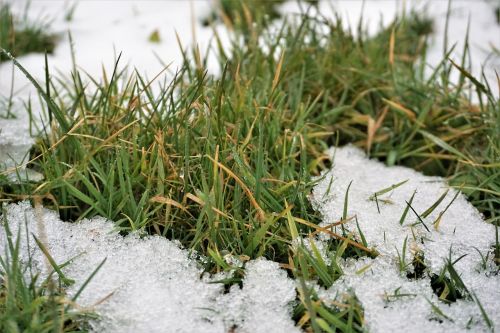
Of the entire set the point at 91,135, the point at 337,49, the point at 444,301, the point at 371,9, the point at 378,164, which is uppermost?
the point at 371,9

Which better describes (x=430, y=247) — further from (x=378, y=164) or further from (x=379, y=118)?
(x=379, y=118)

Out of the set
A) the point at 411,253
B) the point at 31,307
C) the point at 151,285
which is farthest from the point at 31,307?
the point at 411,253

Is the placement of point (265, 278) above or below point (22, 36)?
below

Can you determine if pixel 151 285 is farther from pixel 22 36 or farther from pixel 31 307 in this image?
pixel 22 36

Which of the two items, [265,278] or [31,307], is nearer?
[31,307]

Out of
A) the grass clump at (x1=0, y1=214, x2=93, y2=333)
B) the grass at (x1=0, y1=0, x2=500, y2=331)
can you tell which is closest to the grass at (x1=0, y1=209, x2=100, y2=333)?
the grass clump at (x1=0, y1=214, x2=93, y2=333)

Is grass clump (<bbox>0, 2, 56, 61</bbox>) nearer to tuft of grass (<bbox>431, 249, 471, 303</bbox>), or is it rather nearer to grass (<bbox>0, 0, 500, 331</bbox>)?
grass (<bbox>0, 0, 500, 331</bbox>)

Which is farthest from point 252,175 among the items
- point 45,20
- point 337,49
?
point 45,20
